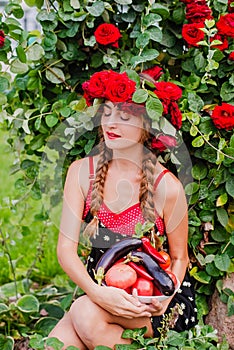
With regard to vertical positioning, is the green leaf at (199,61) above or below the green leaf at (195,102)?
above

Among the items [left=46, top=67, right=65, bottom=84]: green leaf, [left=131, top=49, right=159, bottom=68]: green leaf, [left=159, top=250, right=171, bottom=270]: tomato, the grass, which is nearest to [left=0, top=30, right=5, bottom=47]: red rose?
[left=46, top=67, right=65, bottom=84]: green leaf

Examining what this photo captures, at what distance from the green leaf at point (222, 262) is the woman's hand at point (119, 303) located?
1.73 feet

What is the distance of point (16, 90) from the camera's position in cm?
345

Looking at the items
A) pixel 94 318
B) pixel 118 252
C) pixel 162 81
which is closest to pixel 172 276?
pixel 118 252

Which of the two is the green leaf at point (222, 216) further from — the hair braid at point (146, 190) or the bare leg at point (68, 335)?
the bare leg at point (68, 335)

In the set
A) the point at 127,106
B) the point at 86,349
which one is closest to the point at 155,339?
the point at 86,349

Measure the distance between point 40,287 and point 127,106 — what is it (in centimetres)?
182

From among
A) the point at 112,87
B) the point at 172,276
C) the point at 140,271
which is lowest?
the point at 172,276

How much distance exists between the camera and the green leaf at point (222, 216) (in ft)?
9.94

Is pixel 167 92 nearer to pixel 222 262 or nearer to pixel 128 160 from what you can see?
pixel 128 160

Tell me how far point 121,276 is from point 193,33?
3.60ft

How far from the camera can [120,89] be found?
103 inches

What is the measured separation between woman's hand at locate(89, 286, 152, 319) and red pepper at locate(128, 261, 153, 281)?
0.09 metres

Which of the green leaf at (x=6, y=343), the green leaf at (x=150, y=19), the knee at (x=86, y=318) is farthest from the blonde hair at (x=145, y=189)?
the green leaf at (x=6, y=343)
